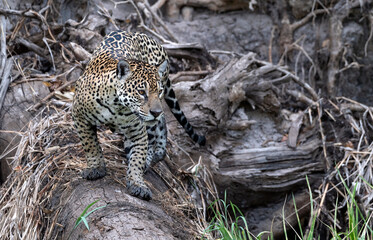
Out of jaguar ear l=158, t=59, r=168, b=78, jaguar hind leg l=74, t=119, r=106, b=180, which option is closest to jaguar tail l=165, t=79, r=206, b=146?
jaguar ear l=158, t=59, r=168, b=78

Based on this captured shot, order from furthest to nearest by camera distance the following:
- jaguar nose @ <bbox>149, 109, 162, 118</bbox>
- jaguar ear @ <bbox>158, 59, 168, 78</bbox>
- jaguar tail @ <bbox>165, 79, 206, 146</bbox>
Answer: jaguar tail @ <bbox>165, 79, 206, 146</bbox> < jaguar ear @ <bbox>158, 59, 168, 78</bbox> < jaguar nose @ <bbox>149, 109, 162, 118</bbox>

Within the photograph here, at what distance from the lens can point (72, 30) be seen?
703 centimetres

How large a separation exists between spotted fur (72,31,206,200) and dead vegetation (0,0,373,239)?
0.24 m

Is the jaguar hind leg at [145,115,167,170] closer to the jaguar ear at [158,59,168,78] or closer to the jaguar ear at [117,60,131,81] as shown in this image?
the jaguar ear at [158,59,168,78]

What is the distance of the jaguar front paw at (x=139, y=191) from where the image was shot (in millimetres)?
4366

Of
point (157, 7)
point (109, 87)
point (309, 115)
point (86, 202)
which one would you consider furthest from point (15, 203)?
point (157, 7)

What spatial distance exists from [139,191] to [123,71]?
109 cm

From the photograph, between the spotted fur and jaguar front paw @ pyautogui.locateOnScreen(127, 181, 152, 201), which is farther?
jaguar front paw @ pyautogui.locateOnScreen(127, 181, 152, 201)

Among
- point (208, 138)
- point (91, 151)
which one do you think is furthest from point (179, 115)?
point (91, 151)

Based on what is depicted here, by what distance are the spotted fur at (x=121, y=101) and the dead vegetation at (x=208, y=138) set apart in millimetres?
243

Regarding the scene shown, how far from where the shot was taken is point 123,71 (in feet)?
13.7

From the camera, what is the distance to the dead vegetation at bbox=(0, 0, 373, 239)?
16.3 feet

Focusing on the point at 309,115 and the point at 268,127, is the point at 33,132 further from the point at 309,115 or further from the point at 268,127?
the point at 309,115

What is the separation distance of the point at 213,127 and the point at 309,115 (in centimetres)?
159
